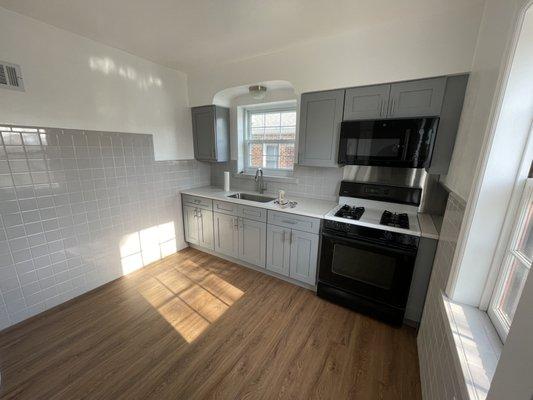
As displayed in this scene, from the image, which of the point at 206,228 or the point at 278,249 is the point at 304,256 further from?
the point at 206,228

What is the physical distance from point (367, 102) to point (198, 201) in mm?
2310

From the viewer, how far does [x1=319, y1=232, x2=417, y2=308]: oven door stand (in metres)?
1.82

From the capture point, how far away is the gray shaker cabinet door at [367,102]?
1921 millimetres

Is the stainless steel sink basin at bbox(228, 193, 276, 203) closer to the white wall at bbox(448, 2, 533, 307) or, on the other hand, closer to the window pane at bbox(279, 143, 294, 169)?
the window pane at bbox(279, 143, 294, 169)

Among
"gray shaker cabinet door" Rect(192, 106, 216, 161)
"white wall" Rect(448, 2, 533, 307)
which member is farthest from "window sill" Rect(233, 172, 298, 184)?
"white wall" Rect(448, 2, 533, 307)

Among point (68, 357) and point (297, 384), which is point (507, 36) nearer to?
point (297, 384)

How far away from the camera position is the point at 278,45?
7.26 ft

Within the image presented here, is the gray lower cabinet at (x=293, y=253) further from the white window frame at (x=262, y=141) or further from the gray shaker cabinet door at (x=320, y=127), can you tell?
the white window frame at (x=262, y=141)

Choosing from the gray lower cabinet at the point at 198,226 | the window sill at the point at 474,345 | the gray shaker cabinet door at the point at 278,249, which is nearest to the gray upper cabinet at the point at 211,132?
the gray lower cabinet at the point at 198,226

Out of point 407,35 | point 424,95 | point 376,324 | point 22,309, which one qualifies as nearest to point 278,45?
point 407,35

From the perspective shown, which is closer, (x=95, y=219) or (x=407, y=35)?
(x=407, y=35)

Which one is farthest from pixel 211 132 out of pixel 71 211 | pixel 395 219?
pixel 395 219

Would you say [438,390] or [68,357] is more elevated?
[438,390]

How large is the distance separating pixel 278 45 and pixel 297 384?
2.91 m
